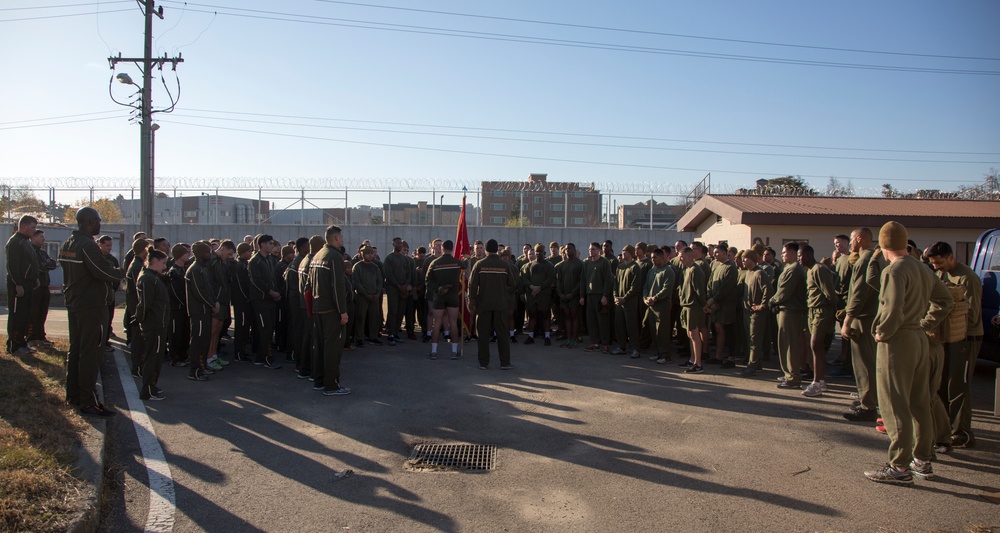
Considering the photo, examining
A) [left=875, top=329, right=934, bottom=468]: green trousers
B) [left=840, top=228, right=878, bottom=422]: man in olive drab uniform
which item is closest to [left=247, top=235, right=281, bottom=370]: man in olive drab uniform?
[left=840, top=228, right=878, bottom=422]: man in olive drab uniform

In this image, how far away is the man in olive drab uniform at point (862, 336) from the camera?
6.91 m

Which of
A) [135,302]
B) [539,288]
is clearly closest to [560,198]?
[539,288]

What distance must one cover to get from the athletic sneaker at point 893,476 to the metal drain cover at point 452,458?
325cm

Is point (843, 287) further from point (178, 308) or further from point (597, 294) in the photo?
point (178, 308)

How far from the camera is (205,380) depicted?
9.00 metres

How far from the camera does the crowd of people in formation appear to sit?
5539mm

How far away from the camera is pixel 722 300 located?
1048 centimetres

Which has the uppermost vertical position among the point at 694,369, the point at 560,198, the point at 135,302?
the point at 560,198

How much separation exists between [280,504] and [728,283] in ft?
25.7

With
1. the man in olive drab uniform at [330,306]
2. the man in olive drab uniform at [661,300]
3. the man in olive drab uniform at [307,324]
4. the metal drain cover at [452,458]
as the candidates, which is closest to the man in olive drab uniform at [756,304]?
the man in olive drab uniform at [661,300]

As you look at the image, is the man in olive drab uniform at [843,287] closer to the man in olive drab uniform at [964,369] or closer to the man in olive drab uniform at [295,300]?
the man in olive drab uniform at [964,369]

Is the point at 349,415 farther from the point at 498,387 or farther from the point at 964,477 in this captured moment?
the point at 964,477

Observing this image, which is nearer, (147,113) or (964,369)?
(964,369)

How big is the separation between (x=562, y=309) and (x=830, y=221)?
11179 millimetres
